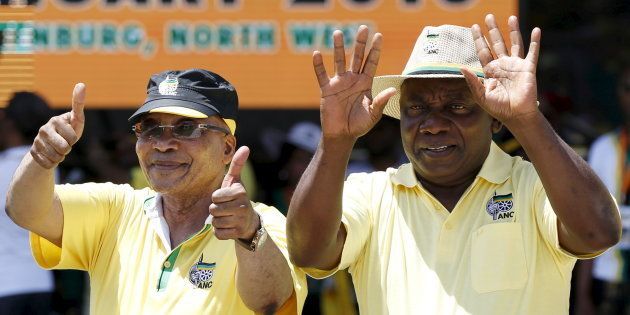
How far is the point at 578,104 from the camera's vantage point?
26.9 ft

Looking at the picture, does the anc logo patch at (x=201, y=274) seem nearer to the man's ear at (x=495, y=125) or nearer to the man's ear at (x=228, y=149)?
the man's ear at (x=228, y=149)

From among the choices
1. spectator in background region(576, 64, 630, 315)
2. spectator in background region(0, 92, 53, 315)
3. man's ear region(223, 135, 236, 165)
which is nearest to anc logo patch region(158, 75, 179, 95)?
man's ear region(223, 135, 236, 165)

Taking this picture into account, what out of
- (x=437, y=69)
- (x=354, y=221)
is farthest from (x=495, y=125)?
(x=354, y=221)

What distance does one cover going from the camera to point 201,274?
3373 millimetres

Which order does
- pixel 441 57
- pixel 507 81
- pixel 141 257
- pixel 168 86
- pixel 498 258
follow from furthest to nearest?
pixel 168 86
pixel 141 257
pixel 441 57
pixel 498 258
pixel 507 81

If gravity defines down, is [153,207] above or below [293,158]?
above

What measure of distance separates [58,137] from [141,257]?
0.46 m

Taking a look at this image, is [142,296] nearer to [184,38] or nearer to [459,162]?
[459,162]

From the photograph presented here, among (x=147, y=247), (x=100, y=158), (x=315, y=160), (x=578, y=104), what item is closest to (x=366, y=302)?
(x=315, y=160)

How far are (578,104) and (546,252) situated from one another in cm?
522

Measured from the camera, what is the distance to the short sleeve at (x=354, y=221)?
3209mm

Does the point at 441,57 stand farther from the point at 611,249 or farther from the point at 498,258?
the point at 611,249

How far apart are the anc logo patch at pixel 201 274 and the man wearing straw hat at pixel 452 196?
335 millimetres

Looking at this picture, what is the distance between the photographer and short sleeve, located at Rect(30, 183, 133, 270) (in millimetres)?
3486
